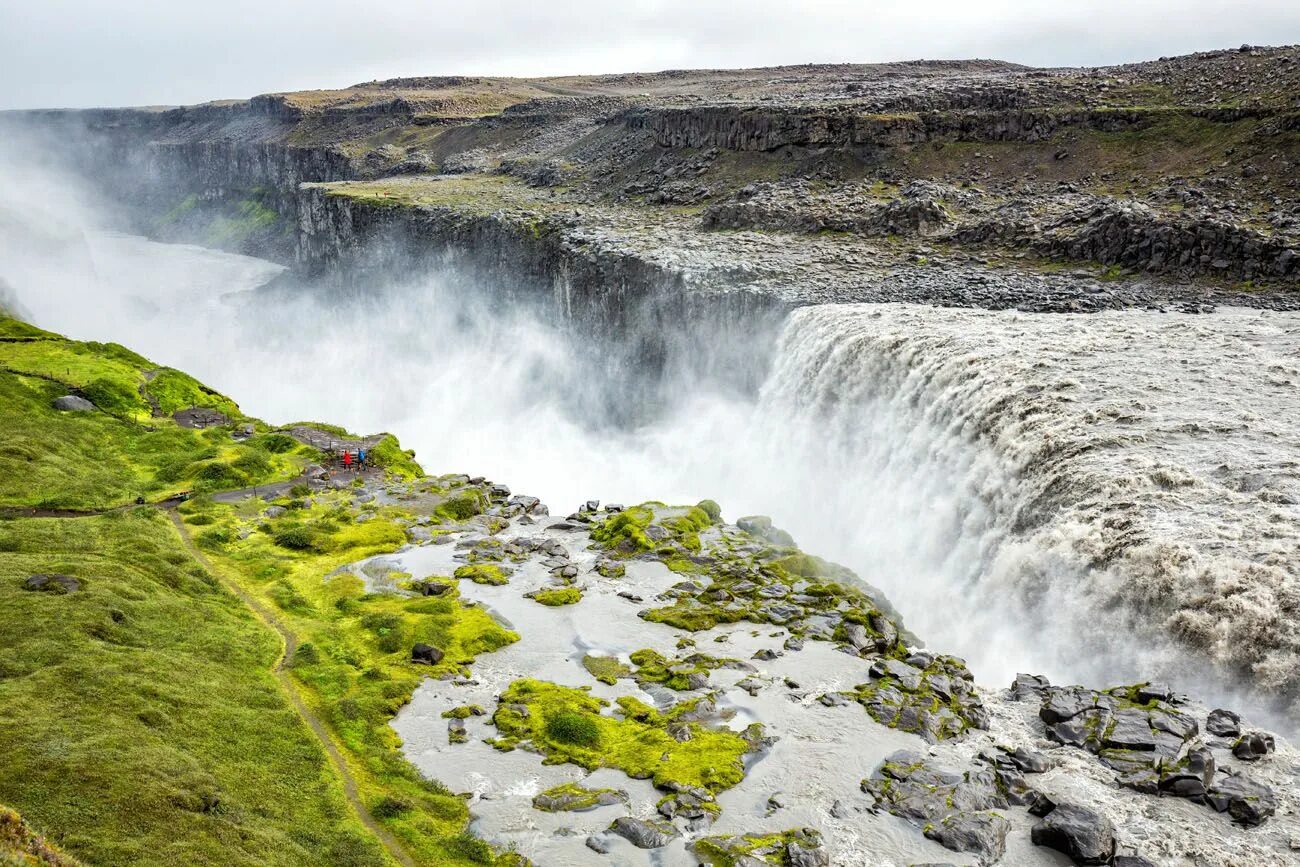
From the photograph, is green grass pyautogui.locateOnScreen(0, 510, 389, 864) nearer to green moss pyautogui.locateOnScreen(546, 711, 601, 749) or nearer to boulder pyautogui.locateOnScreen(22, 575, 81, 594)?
boulder pyautogui.locateOnScreen(22, 575, 81, 594)

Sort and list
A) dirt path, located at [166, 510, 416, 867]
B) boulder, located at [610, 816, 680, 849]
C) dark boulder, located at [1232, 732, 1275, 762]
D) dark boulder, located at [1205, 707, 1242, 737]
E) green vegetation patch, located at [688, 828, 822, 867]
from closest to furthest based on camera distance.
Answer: green vegetation patch, located at [688, 828, 822, 867], dark boulder, located at [1232, 732, 1275, 762], boulder, located at [610, 816, 680, 849], dirt path, located at [166, 510, 416, 867], dark boulder, located at [1205, 707, 1242, 737]

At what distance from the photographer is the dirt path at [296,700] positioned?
2559 cm

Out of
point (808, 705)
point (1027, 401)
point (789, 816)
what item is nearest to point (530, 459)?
point (1027, 401)

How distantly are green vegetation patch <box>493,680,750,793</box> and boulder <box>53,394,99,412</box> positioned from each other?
4760cm

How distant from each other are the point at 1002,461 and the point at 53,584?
124ft

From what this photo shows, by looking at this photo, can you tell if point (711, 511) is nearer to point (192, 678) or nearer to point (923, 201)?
point (192, 678)

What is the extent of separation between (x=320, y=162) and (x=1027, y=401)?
176985mm

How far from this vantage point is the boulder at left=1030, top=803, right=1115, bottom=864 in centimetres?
2283

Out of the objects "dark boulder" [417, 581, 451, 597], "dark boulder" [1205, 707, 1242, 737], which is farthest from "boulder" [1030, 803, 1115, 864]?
"dark boulder" [417, 581, 451, 597]

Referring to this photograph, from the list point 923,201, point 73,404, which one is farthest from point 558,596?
point 923,201

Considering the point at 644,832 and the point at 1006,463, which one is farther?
the point at 1006,463

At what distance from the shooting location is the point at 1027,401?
42.9 metres

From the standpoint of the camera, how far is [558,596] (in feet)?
137

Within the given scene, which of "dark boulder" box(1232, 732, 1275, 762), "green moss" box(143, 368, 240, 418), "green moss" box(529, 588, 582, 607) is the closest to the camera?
"dark boulder" box(1232, 732, 1275, 762)
